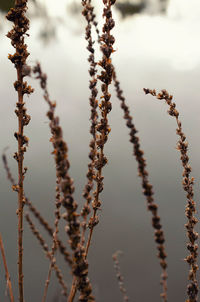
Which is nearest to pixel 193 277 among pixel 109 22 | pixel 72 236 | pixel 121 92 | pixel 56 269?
pixel 72 236

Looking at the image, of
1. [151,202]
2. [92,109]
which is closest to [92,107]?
[92,109]

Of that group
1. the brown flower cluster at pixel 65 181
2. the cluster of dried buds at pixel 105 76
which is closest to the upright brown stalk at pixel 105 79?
the cluster of dried buds at pixel 105 76

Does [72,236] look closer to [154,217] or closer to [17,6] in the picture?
[154,217]

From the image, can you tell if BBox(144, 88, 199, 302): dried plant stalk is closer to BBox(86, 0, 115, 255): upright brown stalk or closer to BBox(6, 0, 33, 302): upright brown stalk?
BBox(86, 0, 115, 255): upright brown stalk

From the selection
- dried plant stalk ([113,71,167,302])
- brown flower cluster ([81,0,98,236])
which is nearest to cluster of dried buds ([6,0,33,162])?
brown flower cluster ([81,0,98,236])

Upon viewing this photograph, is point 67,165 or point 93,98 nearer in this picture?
point 67,165

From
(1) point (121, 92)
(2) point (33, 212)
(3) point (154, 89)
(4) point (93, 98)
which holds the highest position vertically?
(3) point (154, 89)

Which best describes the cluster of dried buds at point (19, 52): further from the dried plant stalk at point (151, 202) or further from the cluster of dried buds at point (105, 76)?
the dried plant stalk at point (151, 202)

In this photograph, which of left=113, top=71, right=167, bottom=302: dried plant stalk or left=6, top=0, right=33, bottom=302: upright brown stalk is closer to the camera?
left=113, top=71, right=167, bottom=302: dried plant stalk
